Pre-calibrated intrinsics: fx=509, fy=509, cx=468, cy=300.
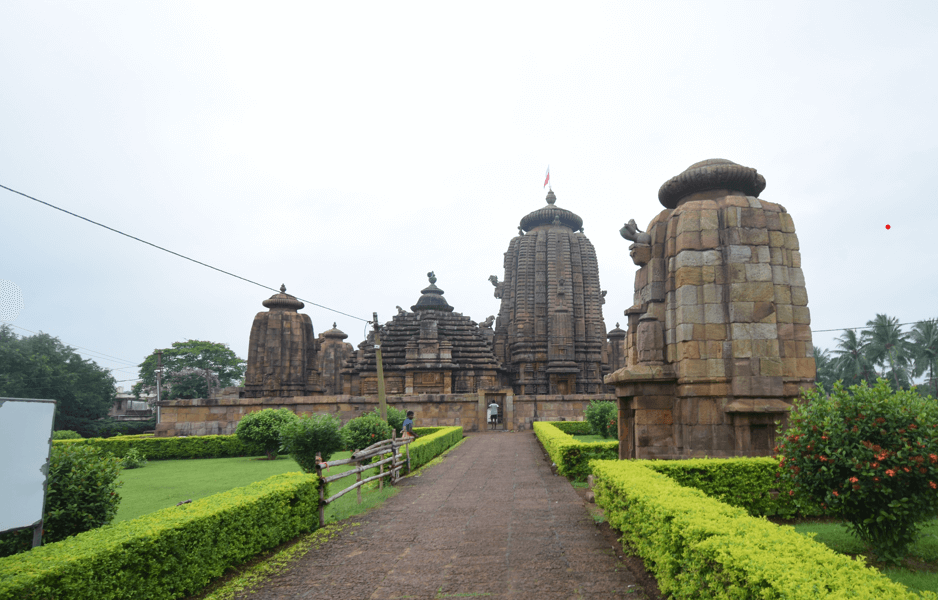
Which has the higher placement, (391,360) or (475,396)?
(391,360)

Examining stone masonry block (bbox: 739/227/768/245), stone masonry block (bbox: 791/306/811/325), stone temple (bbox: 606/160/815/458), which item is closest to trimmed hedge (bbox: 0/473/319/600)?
stone temple (bbox: 606/160/815/458)

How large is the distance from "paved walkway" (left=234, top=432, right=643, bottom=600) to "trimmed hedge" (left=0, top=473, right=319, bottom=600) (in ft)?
2.11

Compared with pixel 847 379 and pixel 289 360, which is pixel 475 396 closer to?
pixel 289 360

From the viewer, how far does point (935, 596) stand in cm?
264

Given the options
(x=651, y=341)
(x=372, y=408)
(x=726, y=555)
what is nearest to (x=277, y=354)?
(x=372, y=408)

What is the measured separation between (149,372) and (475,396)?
45.7 m

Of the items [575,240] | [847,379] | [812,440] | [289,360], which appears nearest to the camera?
[812,440]

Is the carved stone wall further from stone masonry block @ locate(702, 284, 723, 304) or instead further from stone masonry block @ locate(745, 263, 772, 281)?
stone masonry block @ locate(745, 263, 772, 281)

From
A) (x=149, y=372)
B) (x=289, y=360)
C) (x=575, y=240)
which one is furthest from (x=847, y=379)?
(x=149, y=372)

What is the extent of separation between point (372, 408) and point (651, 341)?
56.2ft

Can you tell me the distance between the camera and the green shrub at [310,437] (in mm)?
12766

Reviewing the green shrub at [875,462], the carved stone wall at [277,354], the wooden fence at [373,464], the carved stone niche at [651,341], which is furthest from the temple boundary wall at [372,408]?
the green shrub at [875,462]

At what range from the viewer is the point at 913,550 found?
6.03 meters

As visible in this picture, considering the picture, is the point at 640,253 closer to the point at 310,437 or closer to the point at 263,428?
the point at 310,437
